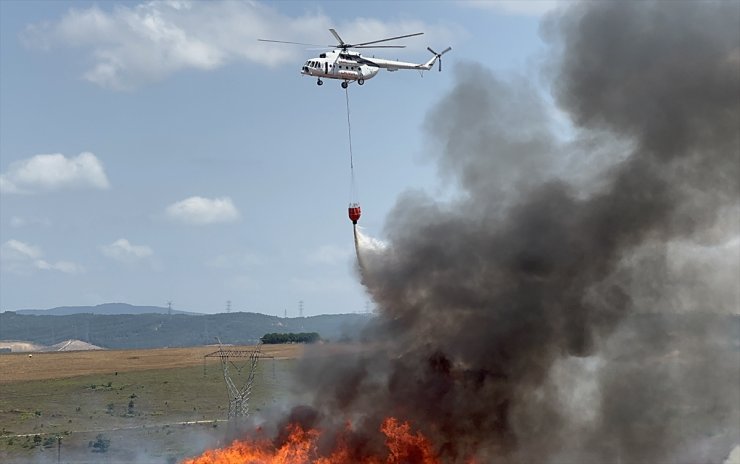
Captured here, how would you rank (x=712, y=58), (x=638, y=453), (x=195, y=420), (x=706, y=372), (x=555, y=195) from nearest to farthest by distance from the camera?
(x=712, y=58) → (x=555, y=195) → (x=638, y=453) → (x=706, y=372) → (x=195, y=420)

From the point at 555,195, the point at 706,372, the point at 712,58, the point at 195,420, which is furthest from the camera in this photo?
the point at 195,420

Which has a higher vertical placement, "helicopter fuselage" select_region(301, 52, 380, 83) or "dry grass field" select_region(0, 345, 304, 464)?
"helicopter fuselage" select_region(301, 52, 380, 83)

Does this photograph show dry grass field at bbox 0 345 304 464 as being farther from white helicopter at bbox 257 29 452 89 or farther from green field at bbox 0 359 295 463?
white helicopter at bbox 257 29 452 89

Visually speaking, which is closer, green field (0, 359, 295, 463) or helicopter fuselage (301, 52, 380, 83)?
helicopter fuselage (301, 52, 380, 83)

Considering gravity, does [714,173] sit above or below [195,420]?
above

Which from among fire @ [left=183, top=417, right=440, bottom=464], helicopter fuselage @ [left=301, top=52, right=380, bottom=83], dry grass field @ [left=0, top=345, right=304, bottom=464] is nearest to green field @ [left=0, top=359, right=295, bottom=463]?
dry grass field @ [left=0, top=345, right=304, bottom=464]

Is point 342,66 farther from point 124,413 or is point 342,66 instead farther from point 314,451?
point 124,413

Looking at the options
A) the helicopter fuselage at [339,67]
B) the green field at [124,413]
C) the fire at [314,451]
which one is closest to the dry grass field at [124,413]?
the green field at [124,413]

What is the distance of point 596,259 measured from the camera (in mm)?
65125

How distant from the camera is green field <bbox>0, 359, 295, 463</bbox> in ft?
426

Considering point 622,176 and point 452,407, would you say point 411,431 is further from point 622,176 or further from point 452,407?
point 622,176

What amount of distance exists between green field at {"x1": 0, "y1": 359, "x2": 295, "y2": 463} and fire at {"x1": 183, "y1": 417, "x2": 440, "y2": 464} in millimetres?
40590

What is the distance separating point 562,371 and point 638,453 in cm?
1022

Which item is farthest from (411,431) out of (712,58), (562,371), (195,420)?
(195,420)
